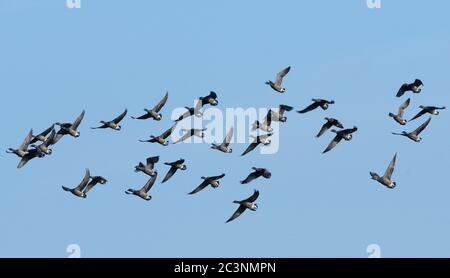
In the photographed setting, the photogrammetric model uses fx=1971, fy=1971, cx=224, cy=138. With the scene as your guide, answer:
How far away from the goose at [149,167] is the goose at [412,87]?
15.3 meters

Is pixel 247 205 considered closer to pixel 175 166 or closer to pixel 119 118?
pixel 175 166

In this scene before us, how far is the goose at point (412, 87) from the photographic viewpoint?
11888cm

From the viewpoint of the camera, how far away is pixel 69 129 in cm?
11988

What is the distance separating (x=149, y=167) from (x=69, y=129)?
18.1ft

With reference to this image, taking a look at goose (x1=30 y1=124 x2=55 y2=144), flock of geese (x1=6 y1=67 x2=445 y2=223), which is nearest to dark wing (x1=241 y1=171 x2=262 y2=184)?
flock of geese (x1=6 y1=67 x2=445 y2=223)

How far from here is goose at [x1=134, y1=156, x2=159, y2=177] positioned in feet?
389

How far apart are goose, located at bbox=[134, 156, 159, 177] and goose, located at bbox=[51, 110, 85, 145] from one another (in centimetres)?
423

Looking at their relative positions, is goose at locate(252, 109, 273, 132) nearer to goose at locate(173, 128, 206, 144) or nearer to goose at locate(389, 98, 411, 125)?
goose at locate(173, 128, 206, 144)
